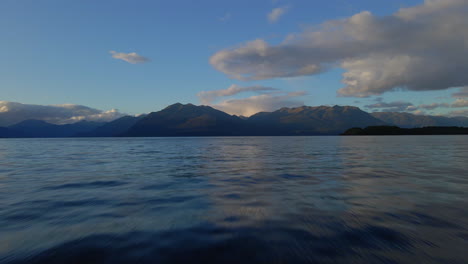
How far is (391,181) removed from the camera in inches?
593

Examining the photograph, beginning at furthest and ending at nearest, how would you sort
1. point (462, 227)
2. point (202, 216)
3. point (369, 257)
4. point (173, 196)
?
point (173, 196), point (202, 216), point (462, 227), point (369, 257)

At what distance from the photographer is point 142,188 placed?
45.4 ft

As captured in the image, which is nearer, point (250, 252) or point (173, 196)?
point (250, 252)

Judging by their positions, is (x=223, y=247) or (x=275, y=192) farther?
(x=275, y=192)

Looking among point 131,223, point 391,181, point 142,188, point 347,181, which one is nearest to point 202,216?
point 131,223

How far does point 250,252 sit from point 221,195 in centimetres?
636

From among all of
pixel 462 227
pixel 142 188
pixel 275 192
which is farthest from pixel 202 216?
pixel 462 227

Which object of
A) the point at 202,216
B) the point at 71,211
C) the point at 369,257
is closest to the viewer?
the point at 369,257

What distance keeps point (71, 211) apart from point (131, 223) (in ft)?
11.0

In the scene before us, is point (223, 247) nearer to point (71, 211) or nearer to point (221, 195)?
point (221, 195)

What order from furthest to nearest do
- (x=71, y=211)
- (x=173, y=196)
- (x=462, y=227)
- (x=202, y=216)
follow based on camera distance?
1. (x=173, y=196)
2. (x=71, y=211)
3. (x=202, y=216)
4. (x=462, y=227)

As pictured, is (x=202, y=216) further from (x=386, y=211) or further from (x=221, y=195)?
(x=386, y=211)

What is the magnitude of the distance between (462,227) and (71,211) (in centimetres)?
1339

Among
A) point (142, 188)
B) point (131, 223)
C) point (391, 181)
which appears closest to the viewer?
point (131, 223)
